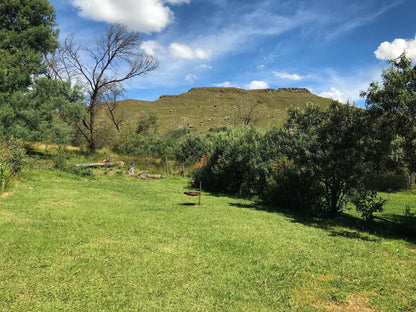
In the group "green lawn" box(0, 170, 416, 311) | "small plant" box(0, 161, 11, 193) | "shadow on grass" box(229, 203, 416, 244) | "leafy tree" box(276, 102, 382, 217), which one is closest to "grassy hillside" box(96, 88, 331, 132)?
"leafy tree" box(276, 102, 382, 217)

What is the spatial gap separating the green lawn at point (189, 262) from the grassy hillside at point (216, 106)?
206 feet

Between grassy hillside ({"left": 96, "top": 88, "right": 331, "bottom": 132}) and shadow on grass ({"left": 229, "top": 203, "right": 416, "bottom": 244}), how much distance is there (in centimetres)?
5950

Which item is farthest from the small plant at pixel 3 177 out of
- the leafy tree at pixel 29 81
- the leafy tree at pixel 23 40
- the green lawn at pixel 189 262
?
the leafy tree at pixel 23 40

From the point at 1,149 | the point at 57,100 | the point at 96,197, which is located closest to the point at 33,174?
the point at 1,149

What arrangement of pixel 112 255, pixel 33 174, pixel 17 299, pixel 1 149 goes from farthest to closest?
1. pixel 33 174
2. pixel 1 149
3. pixel 112 255
4. pixel 17 299

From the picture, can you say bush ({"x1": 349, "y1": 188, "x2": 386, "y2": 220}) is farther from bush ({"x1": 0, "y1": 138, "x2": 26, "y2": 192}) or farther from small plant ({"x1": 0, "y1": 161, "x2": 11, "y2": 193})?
bush ({"x1": 0, "y1": 138, "x2": 26, "y2": 192})

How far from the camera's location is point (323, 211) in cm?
1111

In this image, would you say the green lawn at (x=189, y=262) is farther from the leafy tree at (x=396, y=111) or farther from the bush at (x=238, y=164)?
the bush at (x=238, y=164)

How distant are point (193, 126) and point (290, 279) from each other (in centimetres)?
7414

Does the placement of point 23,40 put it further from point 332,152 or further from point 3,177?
point 332,152

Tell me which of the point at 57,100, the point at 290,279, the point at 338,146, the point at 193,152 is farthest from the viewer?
the point at 193,152

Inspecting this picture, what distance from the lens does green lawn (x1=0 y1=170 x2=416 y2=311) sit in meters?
3.81

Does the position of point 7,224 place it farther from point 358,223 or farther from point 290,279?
point 358,223

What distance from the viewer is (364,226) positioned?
9570mm
